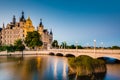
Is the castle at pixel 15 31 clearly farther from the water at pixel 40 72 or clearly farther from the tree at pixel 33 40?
the water at pixel 40 72

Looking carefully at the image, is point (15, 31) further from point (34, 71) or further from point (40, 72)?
point (40, 72)

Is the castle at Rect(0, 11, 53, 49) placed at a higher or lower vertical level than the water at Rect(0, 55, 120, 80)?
higher

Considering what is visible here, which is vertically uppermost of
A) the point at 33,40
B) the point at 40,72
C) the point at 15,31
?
the point at 15,31

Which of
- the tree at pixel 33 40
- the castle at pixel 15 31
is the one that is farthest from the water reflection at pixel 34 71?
the castle at pixel 15 31

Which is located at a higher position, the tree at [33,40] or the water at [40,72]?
the tree at [33,40]

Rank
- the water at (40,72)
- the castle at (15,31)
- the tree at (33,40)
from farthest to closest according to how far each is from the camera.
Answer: the castle at (15,31) < the tree at (33,40) < the water at (40,72)

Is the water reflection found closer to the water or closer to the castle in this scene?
the water

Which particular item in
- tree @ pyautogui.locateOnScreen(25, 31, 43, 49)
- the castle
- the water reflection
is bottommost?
the water reflection

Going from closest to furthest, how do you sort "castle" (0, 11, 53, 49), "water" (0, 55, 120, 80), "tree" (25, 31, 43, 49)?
"water" (0, 55, 120, 80)
"tree" (25, 31, 43, 49)
"castle" (0, 11, 53, 49)

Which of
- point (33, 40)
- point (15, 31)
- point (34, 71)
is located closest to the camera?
point (34, 71)

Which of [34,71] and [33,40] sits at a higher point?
[33,40]

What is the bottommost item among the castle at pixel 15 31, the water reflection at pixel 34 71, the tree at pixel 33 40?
the water reflection at pixel 34 71

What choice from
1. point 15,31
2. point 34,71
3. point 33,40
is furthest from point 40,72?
point 15,31

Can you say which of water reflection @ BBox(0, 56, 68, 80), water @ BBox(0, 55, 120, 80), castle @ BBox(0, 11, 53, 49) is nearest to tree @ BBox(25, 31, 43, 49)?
castle @ BBox(0, 11, 53, 49)
